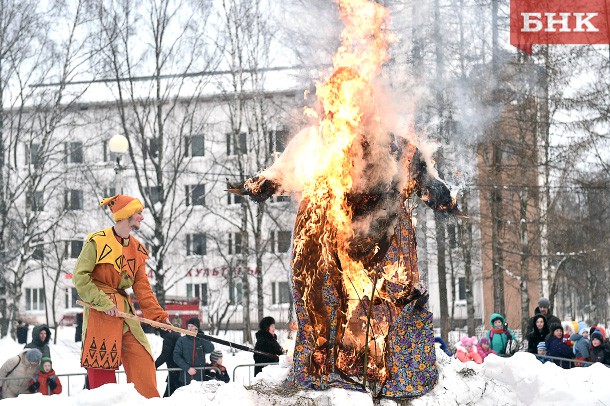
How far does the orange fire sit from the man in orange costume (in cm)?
162

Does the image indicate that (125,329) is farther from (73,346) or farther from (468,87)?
(73,346)

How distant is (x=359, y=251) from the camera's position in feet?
22.6

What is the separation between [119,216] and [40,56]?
17766mm

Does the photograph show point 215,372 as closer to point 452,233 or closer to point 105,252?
point 105,252

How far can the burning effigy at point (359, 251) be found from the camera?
6852mm

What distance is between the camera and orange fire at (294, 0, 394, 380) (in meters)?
6.86

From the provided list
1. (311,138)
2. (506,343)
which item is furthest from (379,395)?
(506,343)

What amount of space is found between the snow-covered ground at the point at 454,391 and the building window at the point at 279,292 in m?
33.0

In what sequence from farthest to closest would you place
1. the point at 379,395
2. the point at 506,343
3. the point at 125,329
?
the point at 506,343 → the point at 125,329 → the point at 379,395

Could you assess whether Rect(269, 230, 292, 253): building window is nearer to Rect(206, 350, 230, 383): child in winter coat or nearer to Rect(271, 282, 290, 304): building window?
Rect(271, 282, 290, 304): building window

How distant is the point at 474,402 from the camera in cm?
691

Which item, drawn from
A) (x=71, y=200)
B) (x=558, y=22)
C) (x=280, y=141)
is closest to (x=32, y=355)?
(x=280, y=141)

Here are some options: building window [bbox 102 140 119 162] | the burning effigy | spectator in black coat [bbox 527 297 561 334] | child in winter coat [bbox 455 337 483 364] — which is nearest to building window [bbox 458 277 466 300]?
building window [bbox 102 140 119 162]

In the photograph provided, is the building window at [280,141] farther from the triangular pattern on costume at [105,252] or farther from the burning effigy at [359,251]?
the triangular pattern on costume at [105,252]
